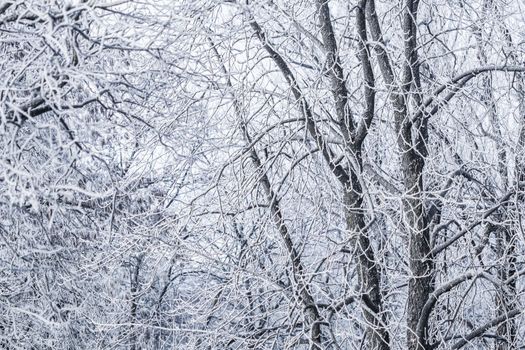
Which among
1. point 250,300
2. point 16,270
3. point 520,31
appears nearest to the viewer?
point 520,31

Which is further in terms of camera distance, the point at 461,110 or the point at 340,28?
the point at 340,28

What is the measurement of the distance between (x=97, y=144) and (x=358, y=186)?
4.23m

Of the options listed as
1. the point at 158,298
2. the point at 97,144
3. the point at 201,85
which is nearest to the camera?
the point at 201,85

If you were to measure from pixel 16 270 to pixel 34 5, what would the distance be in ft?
13.5

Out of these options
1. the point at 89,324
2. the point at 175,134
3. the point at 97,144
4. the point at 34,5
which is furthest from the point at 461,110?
the point at 89,324

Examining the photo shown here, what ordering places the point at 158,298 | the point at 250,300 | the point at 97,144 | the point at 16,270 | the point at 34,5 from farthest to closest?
the point at 158,298, the point at 97,144, the point at 250,300, the point at 16,270, the point at 34,5

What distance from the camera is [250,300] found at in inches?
393

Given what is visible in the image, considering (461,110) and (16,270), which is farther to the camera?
(16,270)

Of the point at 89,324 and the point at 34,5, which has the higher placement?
the point at 34,5

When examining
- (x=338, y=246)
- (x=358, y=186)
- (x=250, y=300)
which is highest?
(x=358, y=186)

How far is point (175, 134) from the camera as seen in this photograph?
354 inches

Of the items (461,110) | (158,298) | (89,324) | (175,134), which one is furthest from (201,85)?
(158,298)

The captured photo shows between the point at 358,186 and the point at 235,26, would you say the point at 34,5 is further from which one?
the point at 358,186

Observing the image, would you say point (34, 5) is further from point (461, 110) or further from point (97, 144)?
point (97, 144)
